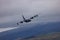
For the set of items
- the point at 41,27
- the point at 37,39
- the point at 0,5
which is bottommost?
the point at 37,39

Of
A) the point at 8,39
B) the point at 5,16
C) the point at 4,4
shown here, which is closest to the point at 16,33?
the point at 8,39

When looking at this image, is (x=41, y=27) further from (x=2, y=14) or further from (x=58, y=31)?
(x=2, y=14)

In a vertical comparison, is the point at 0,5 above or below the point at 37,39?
above

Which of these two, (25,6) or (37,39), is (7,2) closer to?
(25,6)

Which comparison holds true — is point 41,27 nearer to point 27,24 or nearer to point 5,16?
point 27,24

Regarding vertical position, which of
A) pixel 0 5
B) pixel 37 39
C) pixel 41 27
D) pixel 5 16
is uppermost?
pixel 0 5

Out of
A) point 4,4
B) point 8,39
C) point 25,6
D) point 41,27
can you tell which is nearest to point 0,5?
point 4,4

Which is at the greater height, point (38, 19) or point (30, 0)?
point (30, 0)

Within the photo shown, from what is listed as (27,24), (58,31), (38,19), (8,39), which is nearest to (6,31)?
(8,39)
